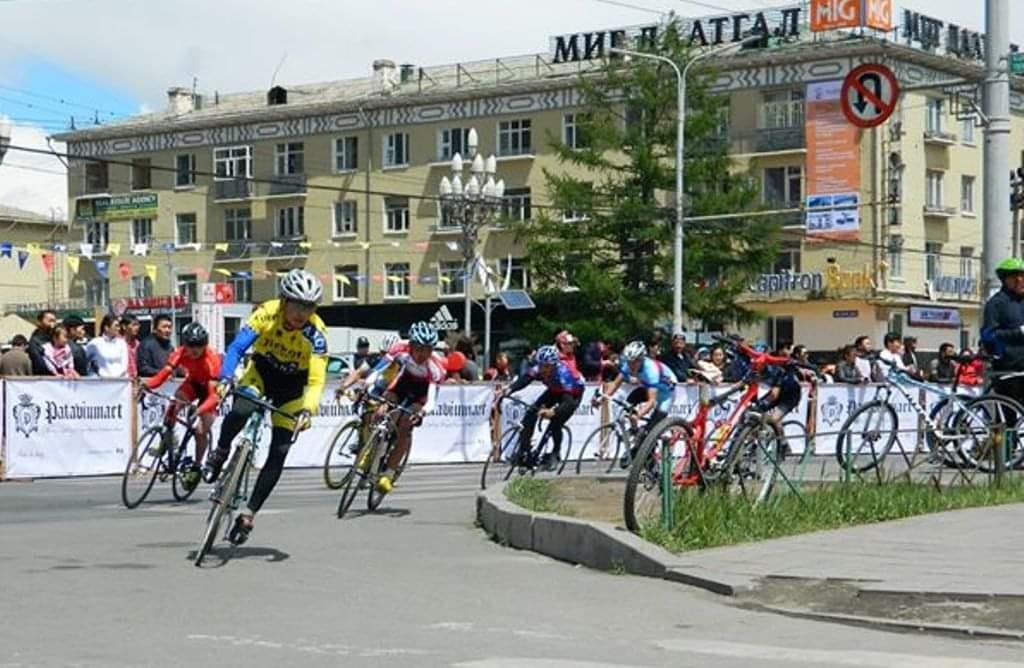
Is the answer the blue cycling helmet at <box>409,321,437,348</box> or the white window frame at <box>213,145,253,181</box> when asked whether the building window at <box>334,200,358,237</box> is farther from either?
the blue cycling helmet at <box>409,321,437,348</box>

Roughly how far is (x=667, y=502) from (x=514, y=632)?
312 centimetres

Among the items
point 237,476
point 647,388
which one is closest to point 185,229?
point 647,388

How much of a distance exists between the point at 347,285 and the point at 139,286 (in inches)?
487

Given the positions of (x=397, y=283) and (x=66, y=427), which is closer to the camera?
(x=66, y=427)

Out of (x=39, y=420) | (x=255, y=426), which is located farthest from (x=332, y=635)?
(x=39, y=420)

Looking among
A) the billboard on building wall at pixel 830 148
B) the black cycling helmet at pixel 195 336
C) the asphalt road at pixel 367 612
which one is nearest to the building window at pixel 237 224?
the billboard on building wall at pixel 830 148

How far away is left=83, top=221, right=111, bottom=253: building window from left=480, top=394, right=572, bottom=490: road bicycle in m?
62.8

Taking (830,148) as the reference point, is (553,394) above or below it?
below

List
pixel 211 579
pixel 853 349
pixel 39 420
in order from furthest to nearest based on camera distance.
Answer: pixel 853 349
pixel 39 420
pixel 211 579

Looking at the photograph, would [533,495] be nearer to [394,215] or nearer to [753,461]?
[753,461]

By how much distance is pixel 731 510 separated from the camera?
472 inches

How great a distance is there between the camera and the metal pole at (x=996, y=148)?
72.1 ft

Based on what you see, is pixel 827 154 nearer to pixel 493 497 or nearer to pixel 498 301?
pixel 498 301

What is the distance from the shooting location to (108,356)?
2294 centimetres
